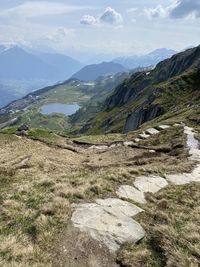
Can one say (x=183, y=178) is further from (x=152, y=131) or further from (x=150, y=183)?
(x=152, y=131)

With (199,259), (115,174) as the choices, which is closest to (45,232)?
(199,259)

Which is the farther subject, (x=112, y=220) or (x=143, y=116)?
(x=143, y=116)

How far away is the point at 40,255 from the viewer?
11.9m

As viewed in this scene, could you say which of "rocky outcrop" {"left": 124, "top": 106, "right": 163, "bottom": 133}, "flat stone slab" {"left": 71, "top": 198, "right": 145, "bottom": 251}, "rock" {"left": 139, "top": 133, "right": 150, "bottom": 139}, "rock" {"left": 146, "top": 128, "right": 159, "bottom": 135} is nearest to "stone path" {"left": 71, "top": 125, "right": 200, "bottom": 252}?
"flat stone slab" {"left": 71, "top": 198, "right": 145, "bottom": 251}

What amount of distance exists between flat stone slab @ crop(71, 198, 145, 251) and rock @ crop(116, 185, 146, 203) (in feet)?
3.89

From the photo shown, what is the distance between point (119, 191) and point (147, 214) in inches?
118

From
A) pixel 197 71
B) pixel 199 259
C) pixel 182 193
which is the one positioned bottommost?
pixel 197 71

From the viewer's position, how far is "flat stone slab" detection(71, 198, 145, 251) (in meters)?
13.4

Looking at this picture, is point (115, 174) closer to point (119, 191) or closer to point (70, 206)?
point (119, 191)

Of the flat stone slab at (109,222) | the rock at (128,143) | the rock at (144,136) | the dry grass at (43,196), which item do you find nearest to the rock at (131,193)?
the dry grass at (43,196)

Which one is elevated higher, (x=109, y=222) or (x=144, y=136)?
(x=109, y=222)

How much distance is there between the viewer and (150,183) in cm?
2127

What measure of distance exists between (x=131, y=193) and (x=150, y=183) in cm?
286

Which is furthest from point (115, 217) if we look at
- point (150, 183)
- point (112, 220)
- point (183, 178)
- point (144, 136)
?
point (144, 136)
